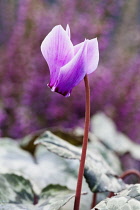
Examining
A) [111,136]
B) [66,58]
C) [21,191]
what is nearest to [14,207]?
[21,191]

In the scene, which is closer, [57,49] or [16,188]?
[57,49]

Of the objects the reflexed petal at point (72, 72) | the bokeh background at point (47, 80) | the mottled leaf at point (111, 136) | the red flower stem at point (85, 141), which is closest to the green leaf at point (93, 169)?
the red flower stem at point (85, 141)

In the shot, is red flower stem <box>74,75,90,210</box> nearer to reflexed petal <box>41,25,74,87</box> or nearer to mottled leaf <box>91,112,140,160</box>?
reflexed petal <box>41,25,74,87</box>

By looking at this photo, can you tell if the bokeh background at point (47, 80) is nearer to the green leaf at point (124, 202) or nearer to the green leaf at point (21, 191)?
the green leaf at point (21, 191)

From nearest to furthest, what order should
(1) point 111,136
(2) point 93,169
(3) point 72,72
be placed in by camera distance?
(3) point 72,72 → (2) point 93,169 → (1) point 111,136

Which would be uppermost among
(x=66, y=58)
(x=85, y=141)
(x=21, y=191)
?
(x=66, y=58)

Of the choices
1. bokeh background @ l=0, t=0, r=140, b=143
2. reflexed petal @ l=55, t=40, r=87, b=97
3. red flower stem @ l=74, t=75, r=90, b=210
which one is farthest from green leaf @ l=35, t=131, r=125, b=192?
bokeh background @ l=0, t=0, r=140, b=143

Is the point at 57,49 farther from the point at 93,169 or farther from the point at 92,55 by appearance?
the point at 93,169
